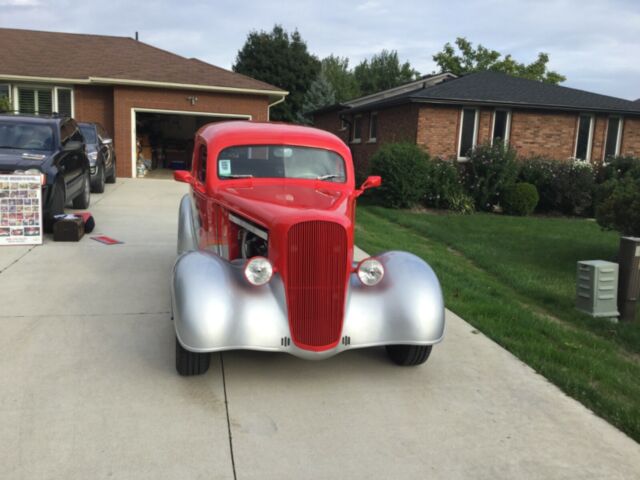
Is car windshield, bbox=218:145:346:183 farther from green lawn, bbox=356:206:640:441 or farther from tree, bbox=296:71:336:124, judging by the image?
tree, bbox=296:71:336:124

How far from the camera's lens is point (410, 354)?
14.8 ft

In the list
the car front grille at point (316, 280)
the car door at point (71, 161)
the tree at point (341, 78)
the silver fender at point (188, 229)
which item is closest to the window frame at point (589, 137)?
the car door at point (71, 161)

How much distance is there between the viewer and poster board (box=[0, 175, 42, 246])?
8461 mm

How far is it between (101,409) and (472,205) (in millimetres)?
14508

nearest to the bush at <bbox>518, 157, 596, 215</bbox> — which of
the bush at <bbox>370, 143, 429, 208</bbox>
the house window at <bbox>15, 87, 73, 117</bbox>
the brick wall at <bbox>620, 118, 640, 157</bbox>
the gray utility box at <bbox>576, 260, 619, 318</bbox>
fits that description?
the brick wall at <bbox>620, 118, 640, 157</bbox>

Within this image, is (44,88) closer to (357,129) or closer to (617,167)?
(357,129)

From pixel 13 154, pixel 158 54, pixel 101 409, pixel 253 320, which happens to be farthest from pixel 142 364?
pixel 158 54

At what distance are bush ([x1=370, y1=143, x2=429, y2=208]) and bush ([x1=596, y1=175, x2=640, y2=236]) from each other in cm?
650

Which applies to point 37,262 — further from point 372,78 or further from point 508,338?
point 372,78

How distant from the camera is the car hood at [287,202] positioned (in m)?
4.00

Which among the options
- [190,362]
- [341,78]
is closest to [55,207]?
[190,362]

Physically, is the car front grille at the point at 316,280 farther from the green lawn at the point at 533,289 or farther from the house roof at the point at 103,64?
the house roof at the point at 103,64

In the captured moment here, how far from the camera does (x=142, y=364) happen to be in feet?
14.7

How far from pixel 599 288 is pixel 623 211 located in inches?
122
